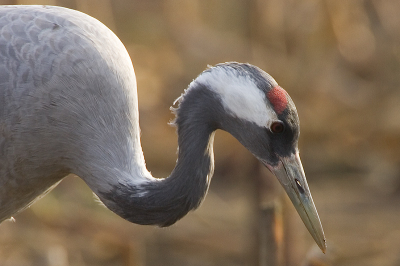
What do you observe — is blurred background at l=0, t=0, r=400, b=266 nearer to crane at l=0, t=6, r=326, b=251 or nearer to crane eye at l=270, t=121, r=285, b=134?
crane at l=0, t=6, r=326, b=251

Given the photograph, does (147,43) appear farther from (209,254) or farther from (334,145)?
(209,254)

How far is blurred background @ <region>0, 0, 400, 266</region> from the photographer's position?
672cm

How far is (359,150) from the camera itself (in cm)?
812

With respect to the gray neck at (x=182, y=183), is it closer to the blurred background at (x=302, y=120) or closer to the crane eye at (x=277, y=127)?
the crane eye at (x=277, y=127)

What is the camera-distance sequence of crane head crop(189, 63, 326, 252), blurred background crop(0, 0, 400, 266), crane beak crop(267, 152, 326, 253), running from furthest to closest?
blurred background crop(0, 0, 400, 266) < crane beak crop(267, 152, 326, 253) < crane head crop(189, 63, 326, 252)

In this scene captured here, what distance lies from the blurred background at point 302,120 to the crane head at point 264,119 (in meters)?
3.72

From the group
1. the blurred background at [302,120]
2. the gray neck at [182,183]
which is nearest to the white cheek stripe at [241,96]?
the gray neck at [182,183]

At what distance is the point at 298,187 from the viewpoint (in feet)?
9.52

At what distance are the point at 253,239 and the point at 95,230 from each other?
7.70 feet

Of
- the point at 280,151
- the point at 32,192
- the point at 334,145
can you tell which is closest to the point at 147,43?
the point at 334,145

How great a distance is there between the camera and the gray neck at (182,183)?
292 cm

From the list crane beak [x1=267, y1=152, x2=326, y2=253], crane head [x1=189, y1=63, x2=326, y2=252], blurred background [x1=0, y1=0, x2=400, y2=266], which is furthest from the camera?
blurred background [x1=0, y1=0, x2=400, y2=266]

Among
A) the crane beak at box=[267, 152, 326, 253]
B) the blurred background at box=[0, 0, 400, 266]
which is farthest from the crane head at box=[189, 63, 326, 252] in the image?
the blurred background at box=[0, 0, 400, 266]

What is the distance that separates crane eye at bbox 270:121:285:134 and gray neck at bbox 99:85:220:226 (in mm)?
317
